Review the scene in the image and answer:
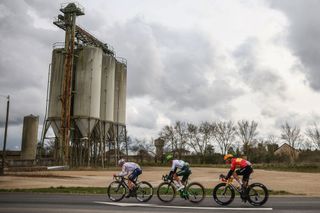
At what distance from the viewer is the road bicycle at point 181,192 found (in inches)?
560

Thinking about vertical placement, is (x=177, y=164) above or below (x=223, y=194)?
above

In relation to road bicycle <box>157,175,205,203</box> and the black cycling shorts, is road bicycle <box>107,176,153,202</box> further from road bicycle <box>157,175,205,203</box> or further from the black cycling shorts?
the black cycling shorts

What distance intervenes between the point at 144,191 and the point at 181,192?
1521mm

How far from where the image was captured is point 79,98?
53.8 m

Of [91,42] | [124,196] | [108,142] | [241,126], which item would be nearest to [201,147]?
[241,126]

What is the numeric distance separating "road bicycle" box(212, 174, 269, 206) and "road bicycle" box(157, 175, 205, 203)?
0.83m

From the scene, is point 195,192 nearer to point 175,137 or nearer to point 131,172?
point 131,172

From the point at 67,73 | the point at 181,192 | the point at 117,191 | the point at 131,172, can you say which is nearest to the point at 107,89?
the point at 67,73

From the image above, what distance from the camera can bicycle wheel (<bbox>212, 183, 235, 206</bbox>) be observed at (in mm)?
13451

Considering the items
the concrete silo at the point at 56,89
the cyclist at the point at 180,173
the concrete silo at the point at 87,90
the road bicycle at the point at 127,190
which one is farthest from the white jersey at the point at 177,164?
the concrete silo at the point at 56,89

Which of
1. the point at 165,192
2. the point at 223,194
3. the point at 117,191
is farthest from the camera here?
the point at 117,191

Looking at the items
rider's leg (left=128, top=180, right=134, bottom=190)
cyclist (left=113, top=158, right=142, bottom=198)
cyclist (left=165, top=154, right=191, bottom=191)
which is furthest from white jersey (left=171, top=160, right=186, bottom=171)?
rider's leg (left=128, top=180, right=134, bottom=190)

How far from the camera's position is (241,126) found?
10469 centimetres

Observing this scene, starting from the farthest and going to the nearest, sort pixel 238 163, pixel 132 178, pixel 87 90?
1. pixel 87 90
2. pixel 132 178
3. pixel 238 163
